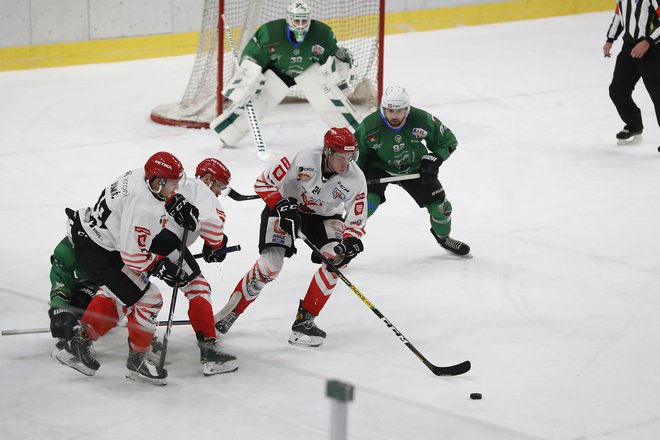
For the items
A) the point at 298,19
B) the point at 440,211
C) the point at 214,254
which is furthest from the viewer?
the point at 298,19

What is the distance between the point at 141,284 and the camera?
3.87 m

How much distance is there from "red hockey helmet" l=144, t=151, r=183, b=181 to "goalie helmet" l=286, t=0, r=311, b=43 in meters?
3.40

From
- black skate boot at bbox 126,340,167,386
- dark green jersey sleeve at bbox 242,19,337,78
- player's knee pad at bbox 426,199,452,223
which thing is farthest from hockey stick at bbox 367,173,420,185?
dark green jersey sleeve at bbox 242,19,337,78

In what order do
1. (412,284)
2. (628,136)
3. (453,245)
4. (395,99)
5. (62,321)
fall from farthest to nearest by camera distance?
1. (628,136)
2. (453,245)
3. (412,284)
4. (395,99)
5. (62,321)

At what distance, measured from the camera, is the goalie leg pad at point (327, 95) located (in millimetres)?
7301

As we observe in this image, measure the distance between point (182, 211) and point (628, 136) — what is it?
4.71 metres

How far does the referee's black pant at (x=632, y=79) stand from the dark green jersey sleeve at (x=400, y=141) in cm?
252

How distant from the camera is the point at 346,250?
425cm

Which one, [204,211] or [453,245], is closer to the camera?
[204,211]

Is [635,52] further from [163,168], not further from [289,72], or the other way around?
[163,168]

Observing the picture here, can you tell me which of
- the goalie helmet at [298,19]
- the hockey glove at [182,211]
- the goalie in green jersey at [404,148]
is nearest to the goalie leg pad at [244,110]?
the goalie helmet at [298,19]

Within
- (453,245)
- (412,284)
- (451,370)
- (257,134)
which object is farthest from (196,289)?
(257,134)

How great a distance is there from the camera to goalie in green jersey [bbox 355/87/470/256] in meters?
5.07

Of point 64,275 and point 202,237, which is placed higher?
point 202,237
